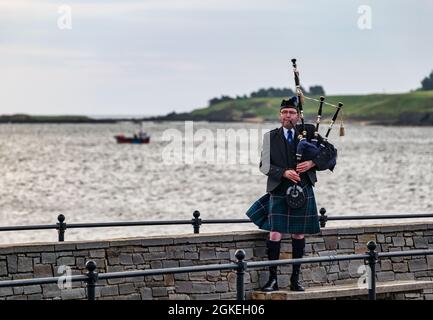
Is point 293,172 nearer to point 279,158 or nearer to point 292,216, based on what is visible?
point 279,158

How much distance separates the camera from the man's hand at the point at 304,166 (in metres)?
15.0

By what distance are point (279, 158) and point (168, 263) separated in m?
2.12

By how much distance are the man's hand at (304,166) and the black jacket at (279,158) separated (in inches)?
2.3

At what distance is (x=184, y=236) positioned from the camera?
1591 cm

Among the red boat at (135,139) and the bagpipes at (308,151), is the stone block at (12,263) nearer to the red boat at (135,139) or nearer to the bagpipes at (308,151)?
the bagpipes at (308,151)

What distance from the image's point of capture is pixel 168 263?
52.0 feet

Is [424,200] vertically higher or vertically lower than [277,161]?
lower

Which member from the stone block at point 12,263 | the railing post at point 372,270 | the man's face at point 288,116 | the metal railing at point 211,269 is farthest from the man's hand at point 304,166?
the stone block at point 12,263

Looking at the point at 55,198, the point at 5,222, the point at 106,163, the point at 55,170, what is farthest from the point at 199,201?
the point at 106,163

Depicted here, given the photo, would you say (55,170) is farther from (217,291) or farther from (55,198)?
(217,291)

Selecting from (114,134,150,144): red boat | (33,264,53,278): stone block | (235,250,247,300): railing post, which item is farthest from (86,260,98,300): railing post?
(114,134,150,144): red boat

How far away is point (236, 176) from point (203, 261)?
8509 cm

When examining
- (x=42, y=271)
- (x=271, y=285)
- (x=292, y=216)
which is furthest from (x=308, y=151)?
(x=42, y=271)
